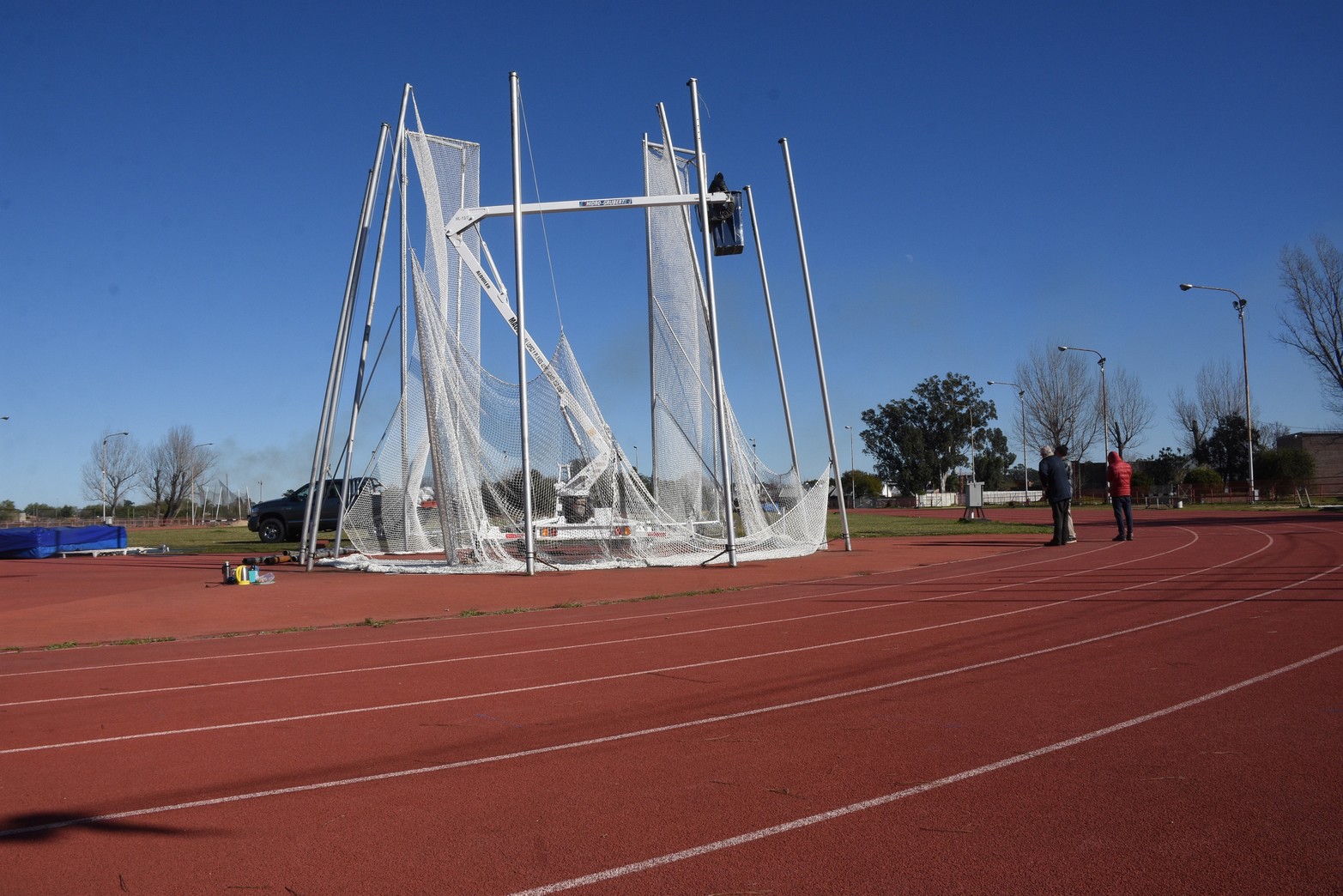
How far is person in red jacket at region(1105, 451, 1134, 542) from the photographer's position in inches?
748

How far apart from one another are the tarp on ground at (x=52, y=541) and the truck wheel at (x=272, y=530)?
12.8 ft

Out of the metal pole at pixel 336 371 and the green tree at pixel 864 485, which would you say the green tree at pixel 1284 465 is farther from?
the metal pole at pixel 336 371

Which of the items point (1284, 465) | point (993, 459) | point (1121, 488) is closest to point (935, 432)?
point (993, 459)

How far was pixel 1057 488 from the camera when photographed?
19.2m

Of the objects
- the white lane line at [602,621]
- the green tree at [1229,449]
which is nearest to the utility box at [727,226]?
the white lane line at [602,621]

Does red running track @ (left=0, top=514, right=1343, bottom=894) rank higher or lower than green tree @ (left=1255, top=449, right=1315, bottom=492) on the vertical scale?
→ lower

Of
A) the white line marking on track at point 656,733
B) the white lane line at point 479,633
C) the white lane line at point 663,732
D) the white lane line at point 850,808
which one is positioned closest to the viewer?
the white lane line at point 850,808

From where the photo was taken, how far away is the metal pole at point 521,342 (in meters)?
15.1

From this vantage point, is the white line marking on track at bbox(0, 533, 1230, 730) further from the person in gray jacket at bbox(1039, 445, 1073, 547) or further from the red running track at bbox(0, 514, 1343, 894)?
the person in gray jacket at bbox(1039, 445, 1073, 547)

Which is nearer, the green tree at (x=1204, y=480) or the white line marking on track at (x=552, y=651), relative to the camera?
the white line marking on track at (x=552, y=651)

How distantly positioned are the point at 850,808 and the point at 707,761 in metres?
0.94

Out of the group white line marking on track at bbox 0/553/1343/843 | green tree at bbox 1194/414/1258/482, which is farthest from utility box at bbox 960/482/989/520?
green tree at bbox 1194/414/1258/482

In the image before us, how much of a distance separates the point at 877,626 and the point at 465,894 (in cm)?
634

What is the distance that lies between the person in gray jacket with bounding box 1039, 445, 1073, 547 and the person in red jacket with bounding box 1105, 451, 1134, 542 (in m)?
0.91
